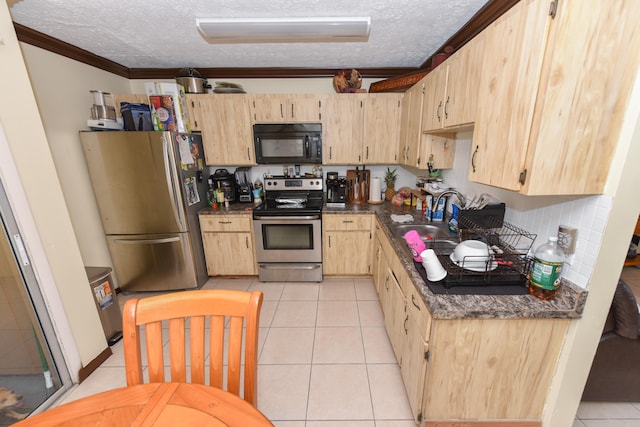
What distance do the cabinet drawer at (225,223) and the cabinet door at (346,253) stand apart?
2.93 ft

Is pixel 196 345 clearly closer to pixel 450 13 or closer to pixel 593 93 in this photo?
pixel 593 93

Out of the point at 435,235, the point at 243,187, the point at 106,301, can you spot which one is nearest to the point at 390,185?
the point at 435,235

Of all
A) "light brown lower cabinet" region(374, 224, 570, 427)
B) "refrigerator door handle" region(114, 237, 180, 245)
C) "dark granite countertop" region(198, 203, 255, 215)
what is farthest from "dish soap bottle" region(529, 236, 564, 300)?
"refrigerator door handle" region(114, 237, 180, 245)

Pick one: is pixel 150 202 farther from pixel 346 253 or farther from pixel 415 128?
pixel 415 128

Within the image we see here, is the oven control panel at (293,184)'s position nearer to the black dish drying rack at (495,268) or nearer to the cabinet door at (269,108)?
the cabinet door at (269,108)

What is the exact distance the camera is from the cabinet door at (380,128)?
274cm

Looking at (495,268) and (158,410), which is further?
(495,268)

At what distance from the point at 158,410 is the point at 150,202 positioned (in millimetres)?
2196

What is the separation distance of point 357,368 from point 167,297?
1.42 m

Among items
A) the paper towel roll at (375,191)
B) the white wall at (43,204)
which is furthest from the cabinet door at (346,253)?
the white wall at (43,204)

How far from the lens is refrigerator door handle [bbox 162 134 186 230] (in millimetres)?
2373

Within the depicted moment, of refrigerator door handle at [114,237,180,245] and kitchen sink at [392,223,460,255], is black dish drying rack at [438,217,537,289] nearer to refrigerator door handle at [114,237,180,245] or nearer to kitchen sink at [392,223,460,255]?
kitchen sink at [392,223,460,255]

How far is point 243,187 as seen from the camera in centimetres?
308

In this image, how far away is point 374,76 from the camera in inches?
117
